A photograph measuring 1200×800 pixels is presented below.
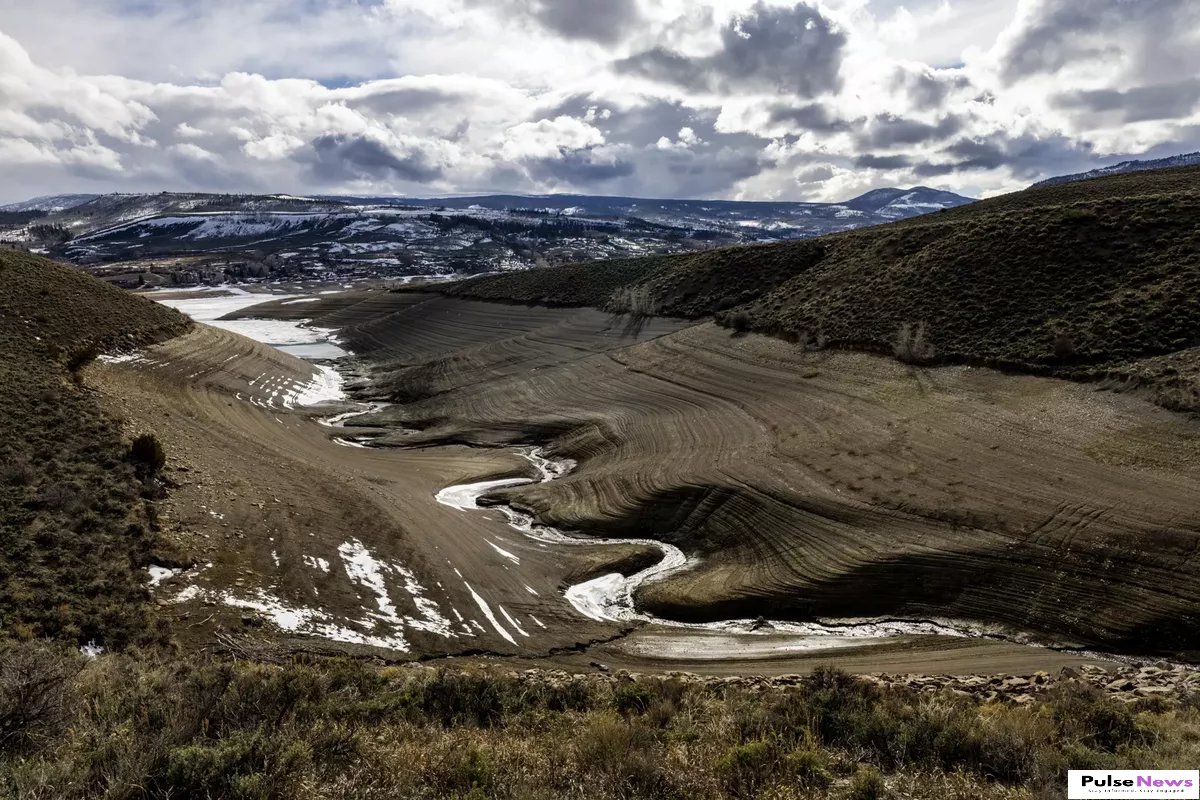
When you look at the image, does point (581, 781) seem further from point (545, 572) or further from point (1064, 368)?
point (1064, 368)

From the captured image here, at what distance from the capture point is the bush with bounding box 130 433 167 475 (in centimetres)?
2176

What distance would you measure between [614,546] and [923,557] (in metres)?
9.81

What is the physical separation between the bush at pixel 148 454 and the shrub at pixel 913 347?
1200 inches

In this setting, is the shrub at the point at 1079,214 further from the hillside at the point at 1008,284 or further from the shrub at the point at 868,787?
the shrub at the point at 868,787

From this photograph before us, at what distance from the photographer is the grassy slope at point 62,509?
45.0 feet

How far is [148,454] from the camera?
22.1 metres

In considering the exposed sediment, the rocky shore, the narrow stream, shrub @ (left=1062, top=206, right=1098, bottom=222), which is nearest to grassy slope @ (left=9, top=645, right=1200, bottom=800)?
the rocky shore

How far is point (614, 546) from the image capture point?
2323 centimetres

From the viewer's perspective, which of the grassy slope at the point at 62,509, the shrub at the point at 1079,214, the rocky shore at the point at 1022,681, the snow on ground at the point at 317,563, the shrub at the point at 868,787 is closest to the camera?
the shrub at the point at 868,787

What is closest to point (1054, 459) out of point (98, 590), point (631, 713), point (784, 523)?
point (784, 523)

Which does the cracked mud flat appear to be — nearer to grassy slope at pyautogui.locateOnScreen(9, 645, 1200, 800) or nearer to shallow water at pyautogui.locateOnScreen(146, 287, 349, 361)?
grassy slope at pyautogui.locateOnScreen(9, 645, 1200, 800)

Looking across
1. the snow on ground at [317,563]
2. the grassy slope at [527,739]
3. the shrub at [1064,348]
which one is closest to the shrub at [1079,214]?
the shrub at [1064,348]

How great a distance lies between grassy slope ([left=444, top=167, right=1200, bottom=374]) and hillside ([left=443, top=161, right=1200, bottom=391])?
8cm

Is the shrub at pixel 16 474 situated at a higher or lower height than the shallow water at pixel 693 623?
higher
